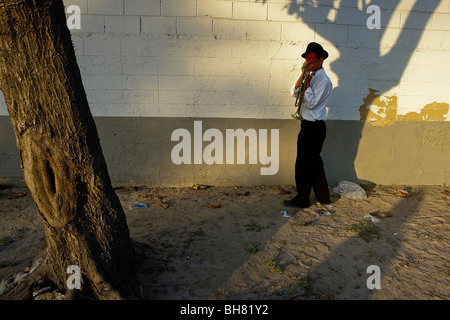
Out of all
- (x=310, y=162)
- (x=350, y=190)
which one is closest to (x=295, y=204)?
(x=310, y=162)

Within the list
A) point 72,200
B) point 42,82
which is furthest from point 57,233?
point 42,82

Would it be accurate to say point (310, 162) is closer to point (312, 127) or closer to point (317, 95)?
point (312, 127)

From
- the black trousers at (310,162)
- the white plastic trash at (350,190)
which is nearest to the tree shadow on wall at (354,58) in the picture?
the white plastic trash at (350,190)

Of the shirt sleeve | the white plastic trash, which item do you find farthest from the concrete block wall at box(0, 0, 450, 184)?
the shirt sleeve

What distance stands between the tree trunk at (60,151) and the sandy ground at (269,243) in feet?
1.34

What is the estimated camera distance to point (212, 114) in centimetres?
480

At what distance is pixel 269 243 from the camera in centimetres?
337

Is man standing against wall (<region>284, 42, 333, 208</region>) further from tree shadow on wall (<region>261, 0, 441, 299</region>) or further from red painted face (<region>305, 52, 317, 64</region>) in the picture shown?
tree shadow on wall (<region>261, 0, 441, 299</region>)

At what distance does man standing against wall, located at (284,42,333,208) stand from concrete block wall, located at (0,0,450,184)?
757mm

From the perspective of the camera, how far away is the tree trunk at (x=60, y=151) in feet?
6.77

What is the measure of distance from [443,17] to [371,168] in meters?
2.30

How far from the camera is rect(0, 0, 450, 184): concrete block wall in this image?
4.50 metres

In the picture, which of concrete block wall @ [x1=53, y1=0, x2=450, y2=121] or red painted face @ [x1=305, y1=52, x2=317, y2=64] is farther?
concrete block wall @ [x1=53, y1=0, x2=450, y2=121]

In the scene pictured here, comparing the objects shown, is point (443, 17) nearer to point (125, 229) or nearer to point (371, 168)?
point (371, 168)
